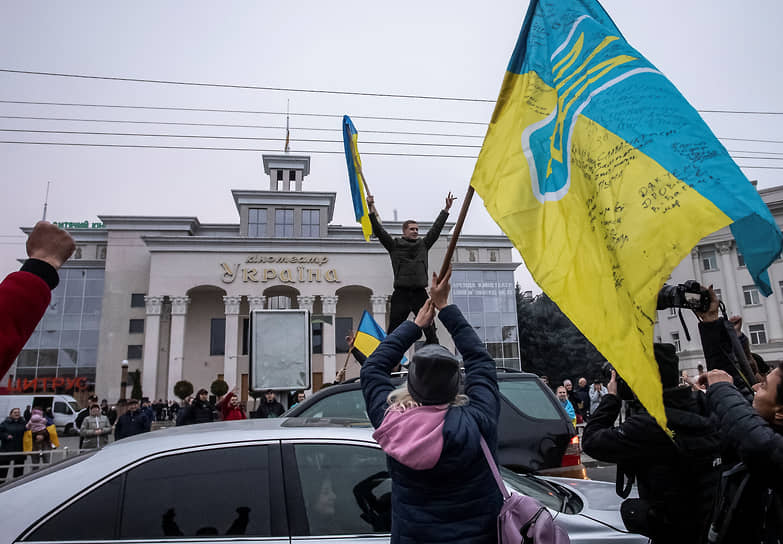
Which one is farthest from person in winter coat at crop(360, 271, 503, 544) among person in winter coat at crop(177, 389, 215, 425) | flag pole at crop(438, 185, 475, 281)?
person in winter coat at crop(177, 389, 215, 425)

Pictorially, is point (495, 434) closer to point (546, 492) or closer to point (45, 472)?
point (546, 492)

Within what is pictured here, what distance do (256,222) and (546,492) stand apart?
4283cm

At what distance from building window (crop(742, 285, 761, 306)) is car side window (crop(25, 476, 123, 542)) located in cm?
5358

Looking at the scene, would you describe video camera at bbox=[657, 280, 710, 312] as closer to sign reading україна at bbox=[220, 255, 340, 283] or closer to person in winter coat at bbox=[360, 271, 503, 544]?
person in winter coat at bbox=[360, 271, 503, 544]

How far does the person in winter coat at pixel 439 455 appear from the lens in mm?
2053

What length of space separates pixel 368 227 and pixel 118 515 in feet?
13.6

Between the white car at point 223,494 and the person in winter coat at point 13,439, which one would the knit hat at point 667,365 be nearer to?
the white car at point 223,494

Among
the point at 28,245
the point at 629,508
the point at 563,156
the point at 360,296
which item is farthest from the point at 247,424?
the point at 360,296

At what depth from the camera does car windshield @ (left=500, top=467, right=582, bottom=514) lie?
3.26m

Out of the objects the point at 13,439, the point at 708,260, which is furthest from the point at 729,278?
the point at 13,439

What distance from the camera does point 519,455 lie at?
215 inches

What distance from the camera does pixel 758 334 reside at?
45.3 metres

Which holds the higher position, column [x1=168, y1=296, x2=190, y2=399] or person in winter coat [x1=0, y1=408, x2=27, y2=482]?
column [x1=168, y1=296, x2=190, y2=399]

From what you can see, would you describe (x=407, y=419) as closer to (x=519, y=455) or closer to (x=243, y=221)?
(x=519, y=455)
